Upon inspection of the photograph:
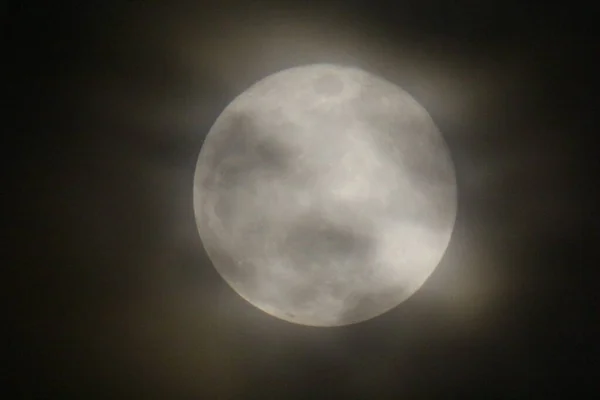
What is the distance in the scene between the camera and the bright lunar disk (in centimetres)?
125

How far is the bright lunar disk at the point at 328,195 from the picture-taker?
1252 mm

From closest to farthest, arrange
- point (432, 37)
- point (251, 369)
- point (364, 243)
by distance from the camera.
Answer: point (364, 243) → point (432, 37) → point (251, 369)

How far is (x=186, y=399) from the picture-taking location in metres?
1.54

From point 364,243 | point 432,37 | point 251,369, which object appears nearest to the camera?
point 364,243

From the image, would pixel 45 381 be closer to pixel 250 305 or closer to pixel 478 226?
pixel 250 305

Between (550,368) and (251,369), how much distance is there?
2.45 feet

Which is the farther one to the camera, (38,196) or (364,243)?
(38,196)

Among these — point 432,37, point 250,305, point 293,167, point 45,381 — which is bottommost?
point 45,381

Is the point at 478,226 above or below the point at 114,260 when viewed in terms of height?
above

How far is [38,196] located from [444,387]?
111cm

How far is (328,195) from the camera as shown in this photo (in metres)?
1.25

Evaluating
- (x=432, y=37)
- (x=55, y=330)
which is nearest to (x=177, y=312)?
(x=55, y=330)

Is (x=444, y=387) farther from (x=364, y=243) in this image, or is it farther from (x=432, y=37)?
(x=432, y=37)

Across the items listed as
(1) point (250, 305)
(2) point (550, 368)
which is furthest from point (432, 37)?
(2) point (550, 368)
